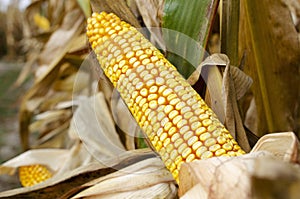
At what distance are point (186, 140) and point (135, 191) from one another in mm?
157

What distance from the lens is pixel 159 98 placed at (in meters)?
0.61

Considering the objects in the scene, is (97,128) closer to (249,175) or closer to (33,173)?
(33,173)

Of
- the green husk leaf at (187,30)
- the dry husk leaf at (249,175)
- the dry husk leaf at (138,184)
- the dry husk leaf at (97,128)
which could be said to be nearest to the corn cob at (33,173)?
the dry husk leaf at (97,128)

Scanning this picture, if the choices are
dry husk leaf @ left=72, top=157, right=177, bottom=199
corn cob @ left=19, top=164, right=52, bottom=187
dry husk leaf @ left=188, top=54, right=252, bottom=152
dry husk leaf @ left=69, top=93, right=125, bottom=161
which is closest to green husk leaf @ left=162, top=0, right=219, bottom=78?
dry husk leaf @ left=188, top=54, right=252, bottom=152

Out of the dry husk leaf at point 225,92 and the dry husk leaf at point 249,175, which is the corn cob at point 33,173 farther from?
the dry husk leaf at point 249,175

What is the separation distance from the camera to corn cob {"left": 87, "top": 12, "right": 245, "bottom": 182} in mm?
576

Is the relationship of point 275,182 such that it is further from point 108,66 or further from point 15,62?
point 15,62

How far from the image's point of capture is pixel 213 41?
1.19 m

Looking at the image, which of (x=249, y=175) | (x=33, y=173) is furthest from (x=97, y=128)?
(x=249, y=175)

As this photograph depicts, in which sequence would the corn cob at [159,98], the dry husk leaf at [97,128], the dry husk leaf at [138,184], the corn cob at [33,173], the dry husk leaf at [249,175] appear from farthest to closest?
1. the corn cob at [33,173]
2. the dry husk leaf at [97,128]
3. the dry husk leaf at [138,184]
4. the corn cob at [159,98]
5. the dry husk leaf at [249,175]

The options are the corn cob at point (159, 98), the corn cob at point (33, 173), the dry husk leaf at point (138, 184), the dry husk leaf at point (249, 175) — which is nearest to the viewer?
the dry husk leaf at point (249, 175)

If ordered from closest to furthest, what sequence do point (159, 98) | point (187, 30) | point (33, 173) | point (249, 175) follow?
point (249, 175) < point (159, 98) < point (187, 30) < point (33, 173)

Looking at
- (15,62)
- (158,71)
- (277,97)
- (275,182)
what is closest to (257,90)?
(277,97)

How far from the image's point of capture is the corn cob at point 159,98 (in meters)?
0.58
